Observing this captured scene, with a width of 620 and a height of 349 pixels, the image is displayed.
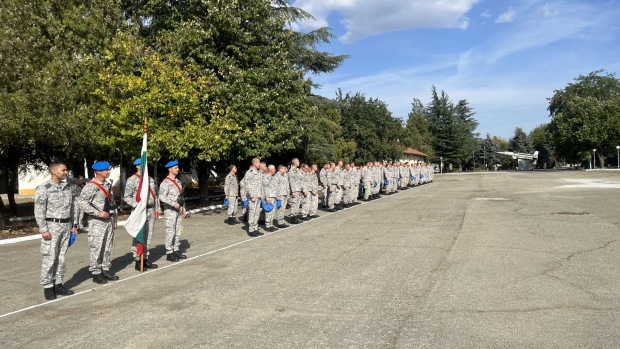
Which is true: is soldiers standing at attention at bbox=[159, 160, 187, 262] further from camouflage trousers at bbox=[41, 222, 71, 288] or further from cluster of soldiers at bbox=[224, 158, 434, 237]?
cluster of soldiers at bbox=[224, 158, 434, 237]

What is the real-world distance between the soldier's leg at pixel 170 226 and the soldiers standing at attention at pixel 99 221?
1478 millimetres

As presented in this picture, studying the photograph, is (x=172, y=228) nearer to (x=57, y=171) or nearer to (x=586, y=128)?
(x=57, y=171)

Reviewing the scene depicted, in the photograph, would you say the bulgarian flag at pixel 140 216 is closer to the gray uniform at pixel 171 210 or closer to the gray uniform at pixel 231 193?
the gray uniform at pixel 171 210

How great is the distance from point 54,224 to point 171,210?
258 cm

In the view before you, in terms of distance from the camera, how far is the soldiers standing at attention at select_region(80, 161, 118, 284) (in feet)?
23.8

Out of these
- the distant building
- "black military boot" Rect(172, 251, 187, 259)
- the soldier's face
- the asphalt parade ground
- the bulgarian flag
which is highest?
the distant building

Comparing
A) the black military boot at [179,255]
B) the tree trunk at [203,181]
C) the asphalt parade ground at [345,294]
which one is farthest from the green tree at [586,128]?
the black military boot at [179,255]

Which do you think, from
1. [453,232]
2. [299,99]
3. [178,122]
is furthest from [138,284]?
[299,99]

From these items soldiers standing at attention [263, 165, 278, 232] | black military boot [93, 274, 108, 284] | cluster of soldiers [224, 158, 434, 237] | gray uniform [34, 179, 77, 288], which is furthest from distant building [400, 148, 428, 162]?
gray uniform [34, 179, 77, 288]

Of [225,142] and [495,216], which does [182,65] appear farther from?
[495,216]

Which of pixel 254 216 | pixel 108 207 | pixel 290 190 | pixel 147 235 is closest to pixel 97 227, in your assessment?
pixel 108 207

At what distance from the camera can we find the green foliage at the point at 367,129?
46875mm

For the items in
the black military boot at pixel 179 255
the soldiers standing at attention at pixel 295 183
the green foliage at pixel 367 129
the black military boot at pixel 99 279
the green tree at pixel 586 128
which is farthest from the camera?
the green tree at pixel 586 128

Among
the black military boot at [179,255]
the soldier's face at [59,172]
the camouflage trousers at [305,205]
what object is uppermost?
the soldier's face at [59,172]
